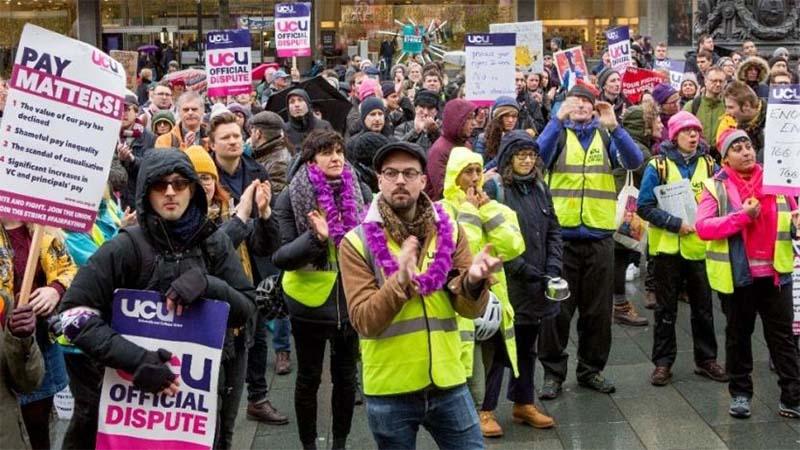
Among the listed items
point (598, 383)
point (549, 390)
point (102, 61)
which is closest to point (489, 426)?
point (549, 390)

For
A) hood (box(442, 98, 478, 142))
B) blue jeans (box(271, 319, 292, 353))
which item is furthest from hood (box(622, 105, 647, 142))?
blue jeans (box(271, 319, 292, 353))

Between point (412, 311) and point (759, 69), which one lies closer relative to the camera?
point (412, 311)

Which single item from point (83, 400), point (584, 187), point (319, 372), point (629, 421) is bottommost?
point (629, 421)

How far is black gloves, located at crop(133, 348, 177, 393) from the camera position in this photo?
165 inches

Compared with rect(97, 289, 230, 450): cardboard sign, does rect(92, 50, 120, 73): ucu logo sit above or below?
above

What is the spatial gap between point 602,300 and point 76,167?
3.93 m

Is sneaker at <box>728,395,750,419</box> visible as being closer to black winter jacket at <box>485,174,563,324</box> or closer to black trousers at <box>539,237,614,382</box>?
black trousers at <box>539,237,614,382</box>

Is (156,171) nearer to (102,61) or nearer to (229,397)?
(102,61)

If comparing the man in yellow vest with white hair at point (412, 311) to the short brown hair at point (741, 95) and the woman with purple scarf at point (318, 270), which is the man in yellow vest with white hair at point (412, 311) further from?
the short brown hair at point (741, 95)

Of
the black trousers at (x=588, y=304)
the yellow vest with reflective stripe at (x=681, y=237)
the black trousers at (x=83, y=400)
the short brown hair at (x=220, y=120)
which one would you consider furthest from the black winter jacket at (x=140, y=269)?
the yellow vest with reflective stripe at (x=681, y=237)

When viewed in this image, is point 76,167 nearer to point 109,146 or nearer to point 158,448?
point 109,146

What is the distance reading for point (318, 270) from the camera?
237 inches

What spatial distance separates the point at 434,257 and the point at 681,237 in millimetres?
3672

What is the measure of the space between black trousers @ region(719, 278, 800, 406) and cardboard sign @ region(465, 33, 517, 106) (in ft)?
11.0
